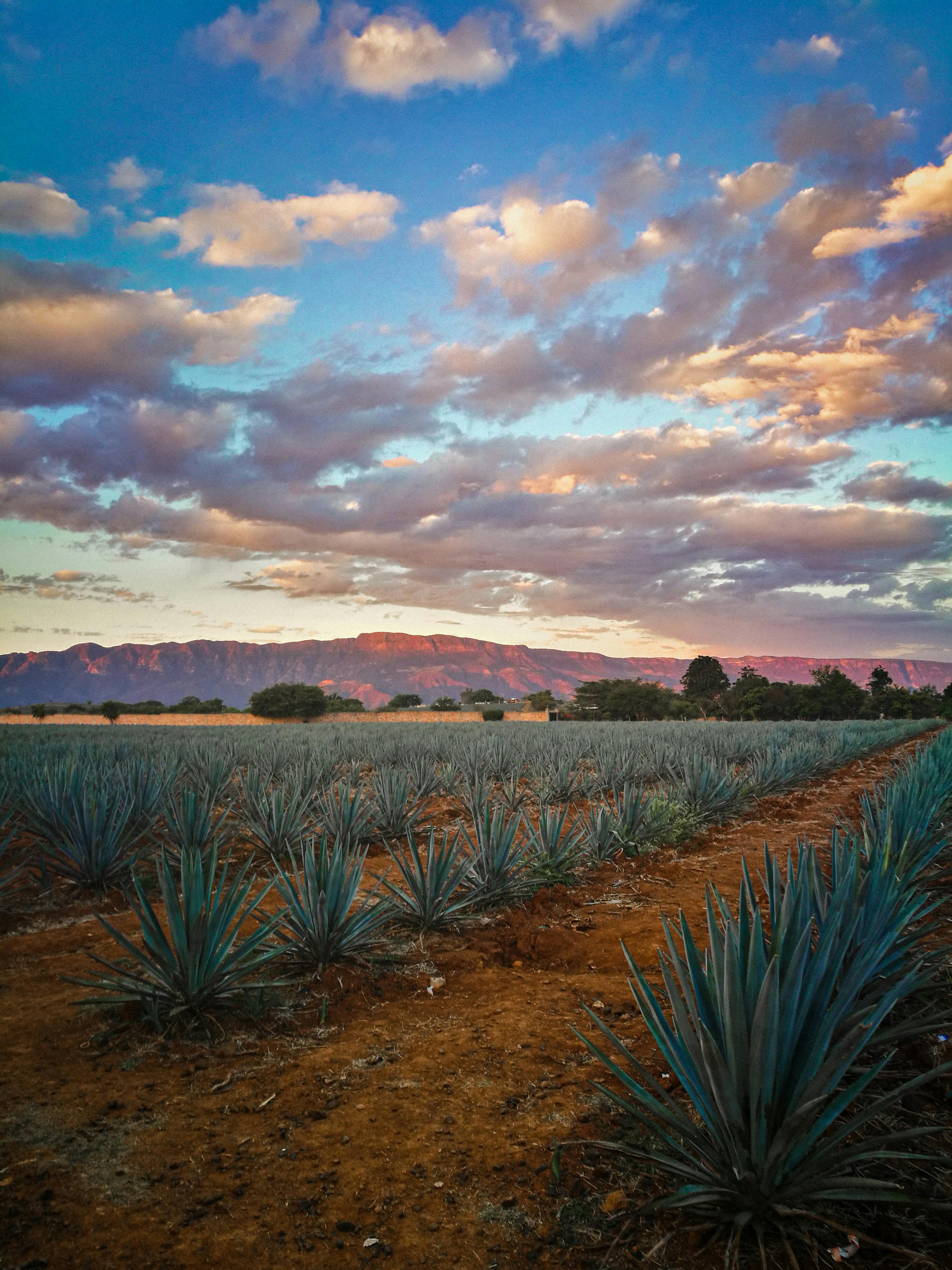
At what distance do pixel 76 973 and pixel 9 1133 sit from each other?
1557 millimetres

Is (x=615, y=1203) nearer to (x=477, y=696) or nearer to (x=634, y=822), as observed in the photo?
(x=634, y=822)

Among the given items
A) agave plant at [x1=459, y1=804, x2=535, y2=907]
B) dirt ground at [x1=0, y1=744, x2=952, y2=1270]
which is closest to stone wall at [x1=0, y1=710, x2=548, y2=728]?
agave plant at [x1=459, y1=804, x2=535, y2=907]

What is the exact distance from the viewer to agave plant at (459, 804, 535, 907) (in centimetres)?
459

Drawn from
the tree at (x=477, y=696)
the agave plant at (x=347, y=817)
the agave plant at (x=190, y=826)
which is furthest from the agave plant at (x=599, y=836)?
the tree at (x=477, y=696)

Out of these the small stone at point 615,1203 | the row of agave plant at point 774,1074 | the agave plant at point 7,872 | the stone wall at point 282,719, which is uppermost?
the row of agave plant at point 774,1074

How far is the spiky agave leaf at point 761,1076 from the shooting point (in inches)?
56.9

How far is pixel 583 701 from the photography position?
5712 cm

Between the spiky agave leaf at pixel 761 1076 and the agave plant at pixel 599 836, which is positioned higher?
the spiky agave leaf at pixel 761 1076

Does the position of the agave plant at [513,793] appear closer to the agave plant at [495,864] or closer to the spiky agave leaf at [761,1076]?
the agave plant at [495,864]

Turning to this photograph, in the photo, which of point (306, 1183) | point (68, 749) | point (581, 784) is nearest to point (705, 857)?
point (581, 784)

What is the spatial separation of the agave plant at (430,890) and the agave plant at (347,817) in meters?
0.84

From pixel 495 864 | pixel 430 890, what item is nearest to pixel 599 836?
pixel 495 864

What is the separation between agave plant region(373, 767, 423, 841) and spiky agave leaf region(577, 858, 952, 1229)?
4.85 metres

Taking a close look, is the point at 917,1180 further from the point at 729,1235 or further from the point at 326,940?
the point at 326,940
